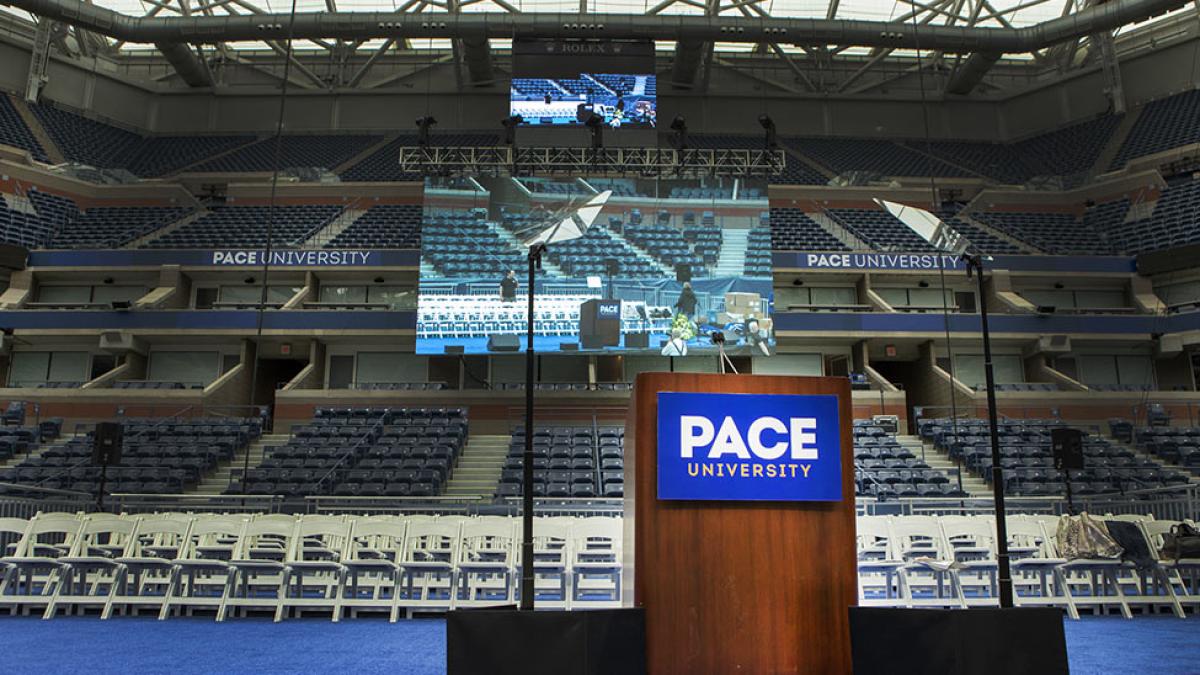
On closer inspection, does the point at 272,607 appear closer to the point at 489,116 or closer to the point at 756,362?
the point at 756,362

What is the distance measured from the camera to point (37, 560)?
24.9ft

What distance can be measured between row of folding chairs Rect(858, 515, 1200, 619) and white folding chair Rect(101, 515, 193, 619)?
703cm

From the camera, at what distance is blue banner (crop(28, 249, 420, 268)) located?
2356 cm

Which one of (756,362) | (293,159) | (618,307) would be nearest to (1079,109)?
(756,362)

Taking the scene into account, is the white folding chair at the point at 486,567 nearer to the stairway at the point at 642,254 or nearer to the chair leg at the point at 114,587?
the chair leg at the point at 114,587

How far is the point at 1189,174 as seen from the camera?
2559 cm

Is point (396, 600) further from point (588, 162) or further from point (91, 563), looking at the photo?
point (588, 162)

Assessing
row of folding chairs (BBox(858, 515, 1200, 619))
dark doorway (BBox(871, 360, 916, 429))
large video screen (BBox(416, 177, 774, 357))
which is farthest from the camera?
dark doorway (BBox(871, 360, 916, 429))

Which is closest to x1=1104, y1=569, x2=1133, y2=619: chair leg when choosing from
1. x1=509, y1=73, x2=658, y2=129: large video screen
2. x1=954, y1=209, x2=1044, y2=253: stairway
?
x1=509, y1=73, x2=658, y2=129: large video screen

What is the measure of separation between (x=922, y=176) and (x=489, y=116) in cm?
1735

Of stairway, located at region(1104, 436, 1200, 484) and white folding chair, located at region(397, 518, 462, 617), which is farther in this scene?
stairway, located at region(1104, 436, 1200, 484)

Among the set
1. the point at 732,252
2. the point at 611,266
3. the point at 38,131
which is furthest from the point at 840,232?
the point at 38,131

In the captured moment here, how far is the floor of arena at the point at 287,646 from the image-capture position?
508 centimetres

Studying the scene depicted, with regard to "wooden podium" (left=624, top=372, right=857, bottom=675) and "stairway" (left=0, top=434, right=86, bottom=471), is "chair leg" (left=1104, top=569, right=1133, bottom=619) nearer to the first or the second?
"wooden podium" (left=624, top=372, right=857, bottom=675)
